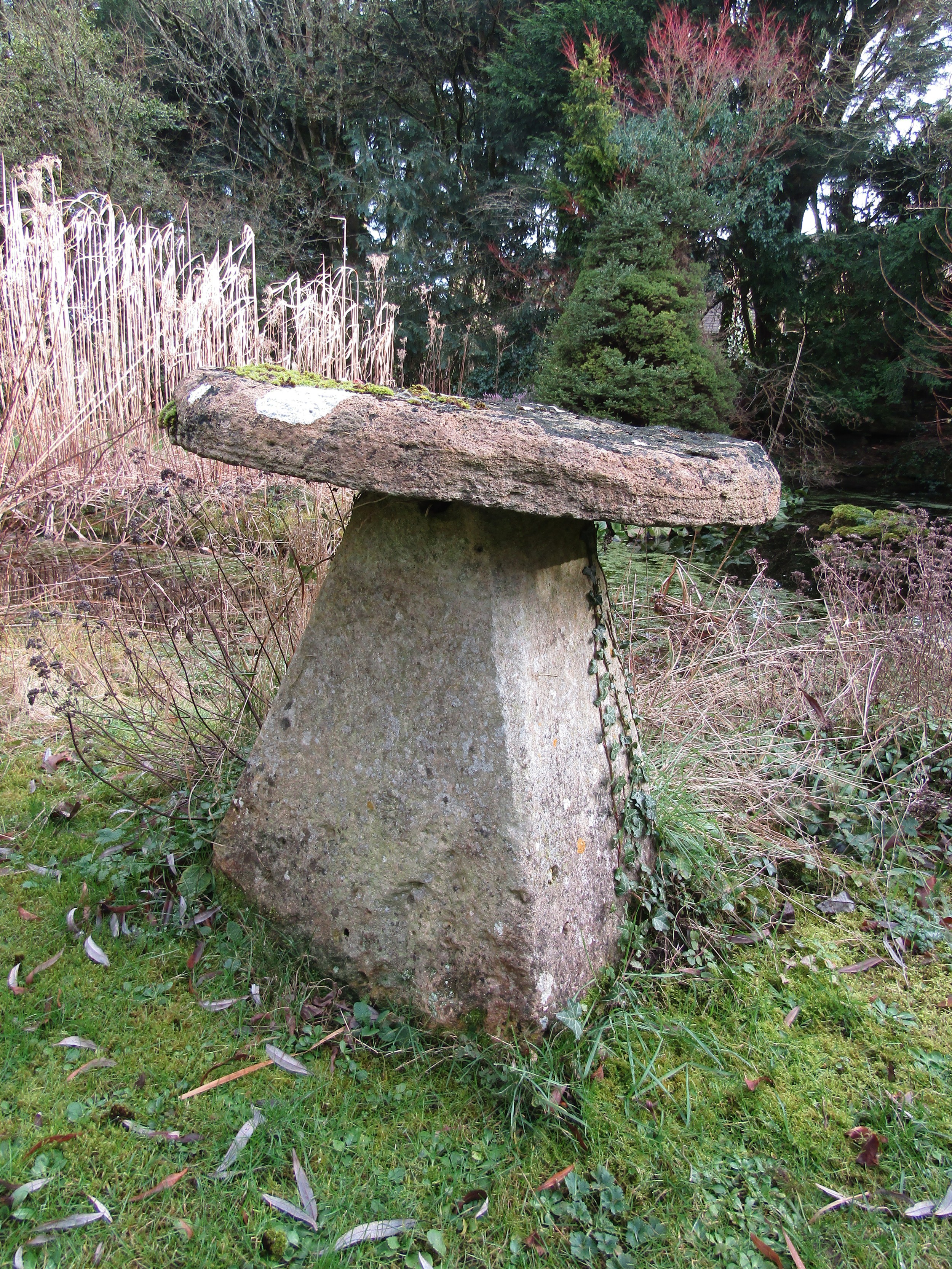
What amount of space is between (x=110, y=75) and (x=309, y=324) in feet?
28.8

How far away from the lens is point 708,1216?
1354 millimetres

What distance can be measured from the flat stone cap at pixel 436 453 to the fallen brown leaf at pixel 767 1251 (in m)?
1.26

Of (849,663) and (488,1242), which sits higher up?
(849,663)

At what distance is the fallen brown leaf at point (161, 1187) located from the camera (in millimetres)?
1304

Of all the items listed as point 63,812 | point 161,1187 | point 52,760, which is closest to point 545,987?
point 161,1187

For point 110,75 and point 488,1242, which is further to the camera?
point 110,75

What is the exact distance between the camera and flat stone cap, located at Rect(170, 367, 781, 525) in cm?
130

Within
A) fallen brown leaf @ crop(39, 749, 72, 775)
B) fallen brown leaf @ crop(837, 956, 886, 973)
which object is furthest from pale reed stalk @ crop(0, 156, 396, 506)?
fallen brown leaf @ crop(837, 956, 886, 973)

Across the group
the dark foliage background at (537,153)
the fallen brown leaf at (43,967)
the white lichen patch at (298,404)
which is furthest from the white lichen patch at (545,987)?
the dark foliage background at (537,153)

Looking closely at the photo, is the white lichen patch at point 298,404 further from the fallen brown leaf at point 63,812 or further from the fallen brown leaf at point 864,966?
the fallen brown leaf at point 864,966

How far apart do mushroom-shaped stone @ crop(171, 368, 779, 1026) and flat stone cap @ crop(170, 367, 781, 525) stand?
12 millimetres

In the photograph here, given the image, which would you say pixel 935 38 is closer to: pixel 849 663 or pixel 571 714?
pixel 849 663

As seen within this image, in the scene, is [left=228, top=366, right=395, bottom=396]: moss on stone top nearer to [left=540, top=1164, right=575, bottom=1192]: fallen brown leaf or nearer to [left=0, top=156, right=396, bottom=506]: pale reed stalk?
[left=540, top=1164, right=575, bottom=1192]: fallen brown leaf

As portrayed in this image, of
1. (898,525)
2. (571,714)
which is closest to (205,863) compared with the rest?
(571,714)
